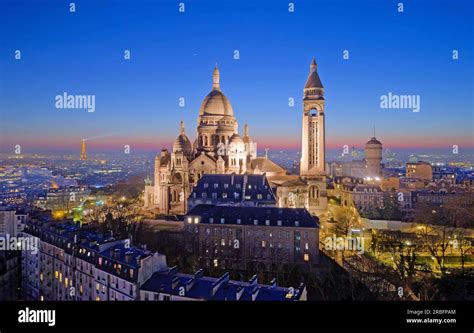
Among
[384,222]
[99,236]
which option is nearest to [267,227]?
[99,236]

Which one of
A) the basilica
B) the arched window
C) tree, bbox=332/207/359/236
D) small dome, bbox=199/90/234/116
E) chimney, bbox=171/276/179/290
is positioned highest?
small dome, bbox=199/90/234/116

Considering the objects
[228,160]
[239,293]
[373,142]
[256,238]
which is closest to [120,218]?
[256,238]

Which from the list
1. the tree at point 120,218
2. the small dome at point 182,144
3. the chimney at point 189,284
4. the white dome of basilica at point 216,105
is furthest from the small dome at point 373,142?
the chimney at point 189,284

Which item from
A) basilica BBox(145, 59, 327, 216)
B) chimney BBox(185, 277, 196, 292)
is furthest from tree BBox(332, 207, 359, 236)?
chimney BBox(185, 277, 196, 292)

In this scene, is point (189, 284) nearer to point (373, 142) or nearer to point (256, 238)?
point (256, 238)

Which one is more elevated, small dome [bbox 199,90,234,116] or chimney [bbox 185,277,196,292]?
small dome [bbox 199,90,234,116]

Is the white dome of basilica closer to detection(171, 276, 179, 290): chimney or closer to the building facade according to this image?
the building facade

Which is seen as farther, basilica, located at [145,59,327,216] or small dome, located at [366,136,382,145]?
small dome, located at [366,136,382,145]

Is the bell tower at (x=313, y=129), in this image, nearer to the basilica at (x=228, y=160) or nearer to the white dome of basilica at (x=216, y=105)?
the basilica at (x=228, y=160)
